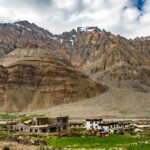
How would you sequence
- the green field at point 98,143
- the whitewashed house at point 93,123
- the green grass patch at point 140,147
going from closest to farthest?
1. the green grass patch at point 140,147
2. the green field at point 98,143
3. the whitewashed house at point 93,123

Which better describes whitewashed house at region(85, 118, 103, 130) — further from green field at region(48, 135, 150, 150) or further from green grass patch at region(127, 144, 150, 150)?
green grass patch at region(127, 144, 150, 150)

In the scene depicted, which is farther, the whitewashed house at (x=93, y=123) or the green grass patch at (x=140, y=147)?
the whitewashed house at (x=93, y=123)

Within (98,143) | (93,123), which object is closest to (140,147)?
(98,143)

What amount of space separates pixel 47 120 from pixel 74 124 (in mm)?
7162

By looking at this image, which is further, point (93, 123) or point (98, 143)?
point (93, 123)

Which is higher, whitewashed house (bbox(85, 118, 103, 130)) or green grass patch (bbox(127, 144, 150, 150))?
whitewashed house (bbox(85, 118, 103, 130))

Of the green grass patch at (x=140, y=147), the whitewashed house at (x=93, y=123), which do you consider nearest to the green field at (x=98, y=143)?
Result: the green grass patch at (x=140, y=147)

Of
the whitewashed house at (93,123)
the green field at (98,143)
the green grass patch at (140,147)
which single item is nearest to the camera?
the green grass patch at (140,147)

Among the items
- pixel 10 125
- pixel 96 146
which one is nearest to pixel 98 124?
pixel 10 125

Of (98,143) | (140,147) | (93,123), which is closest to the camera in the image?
(140,147)

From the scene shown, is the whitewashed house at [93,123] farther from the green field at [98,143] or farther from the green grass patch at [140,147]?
the green grass patch at [140,147]

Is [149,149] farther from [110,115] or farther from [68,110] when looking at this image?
[68,110]

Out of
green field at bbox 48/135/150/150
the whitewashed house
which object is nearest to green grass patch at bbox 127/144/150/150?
green field at bbox 48/135/150/150

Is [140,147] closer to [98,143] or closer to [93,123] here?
[98,143]
